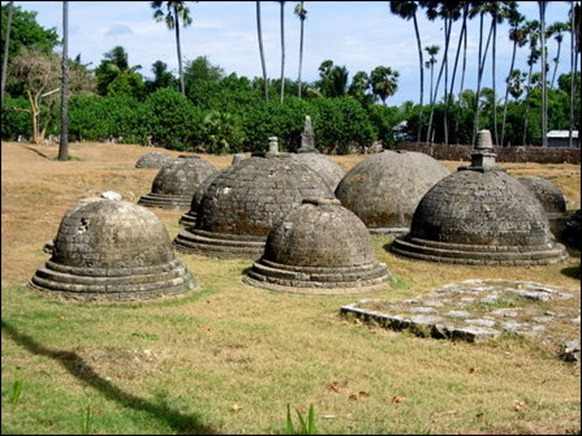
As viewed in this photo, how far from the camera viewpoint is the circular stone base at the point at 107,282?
1177 centimetres

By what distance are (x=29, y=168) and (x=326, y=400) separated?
2357 cm

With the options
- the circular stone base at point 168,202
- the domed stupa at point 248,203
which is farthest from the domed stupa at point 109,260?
the circular stone base at point 168,202

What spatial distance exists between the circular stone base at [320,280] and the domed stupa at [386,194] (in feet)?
20.0

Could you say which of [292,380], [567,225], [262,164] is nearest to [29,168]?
[262,164]

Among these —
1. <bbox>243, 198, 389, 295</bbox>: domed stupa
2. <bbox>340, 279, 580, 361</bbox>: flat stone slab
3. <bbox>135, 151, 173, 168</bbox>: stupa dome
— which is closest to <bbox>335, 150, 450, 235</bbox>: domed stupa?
<bbox>243, 198, 389, 295</bbox>: domed stupa

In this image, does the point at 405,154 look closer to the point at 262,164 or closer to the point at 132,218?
the point at 262,164

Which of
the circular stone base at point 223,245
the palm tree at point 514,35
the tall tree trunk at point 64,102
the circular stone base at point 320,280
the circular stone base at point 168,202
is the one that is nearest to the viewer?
the circular stone base at point 320,280

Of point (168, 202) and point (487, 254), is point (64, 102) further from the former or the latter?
point (487, 254)

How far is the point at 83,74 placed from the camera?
51438 mm

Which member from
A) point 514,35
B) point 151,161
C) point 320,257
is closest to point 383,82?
point 514,35

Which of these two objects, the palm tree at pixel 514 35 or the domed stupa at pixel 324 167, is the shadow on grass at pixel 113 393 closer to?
the domed stupa at pixel 324 167

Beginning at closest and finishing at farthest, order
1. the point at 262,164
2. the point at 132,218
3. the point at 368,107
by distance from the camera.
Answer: the point at 132,218 → the point at 262,164 → the point at 368,107

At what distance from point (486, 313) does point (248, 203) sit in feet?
22.9

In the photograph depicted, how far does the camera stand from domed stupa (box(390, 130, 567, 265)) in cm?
1645
